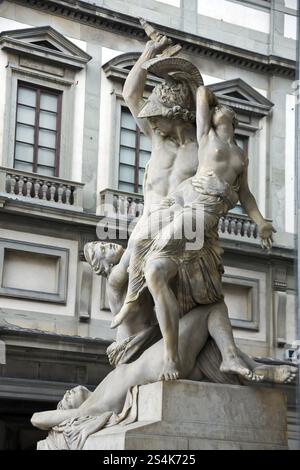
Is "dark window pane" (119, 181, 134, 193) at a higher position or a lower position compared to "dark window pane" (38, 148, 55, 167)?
lower

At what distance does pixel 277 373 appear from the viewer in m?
6.63

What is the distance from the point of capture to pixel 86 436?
6.68 meters

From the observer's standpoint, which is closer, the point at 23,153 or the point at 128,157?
the point at 23,153

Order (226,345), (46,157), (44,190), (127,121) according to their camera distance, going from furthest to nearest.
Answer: (127,121) < (46,157) < (44,190) < (226,345)

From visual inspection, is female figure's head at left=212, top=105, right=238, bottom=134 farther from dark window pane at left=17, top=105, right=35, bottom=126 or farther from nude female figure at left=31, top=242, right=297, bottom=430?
dark window pane at left=17, top=105, right=35, bottom=126

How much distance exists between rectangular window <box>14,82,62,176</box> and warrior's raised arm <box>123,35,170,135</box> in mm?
12159

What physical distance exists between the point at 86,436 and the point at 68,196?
13.5 meters

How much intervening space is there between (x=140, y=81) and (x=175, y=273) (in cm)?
167

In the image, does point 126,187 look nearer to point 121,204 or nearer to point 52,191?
point 121,204

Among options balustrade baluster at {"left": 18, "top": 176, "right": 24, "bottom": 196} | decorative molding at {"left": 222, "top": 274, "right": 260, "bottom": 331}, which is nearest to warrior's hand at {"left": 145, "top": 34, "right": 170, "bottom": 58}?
balustrade baluster at {"left": 18, "top": 176, "right": 24, "bottom": 196}

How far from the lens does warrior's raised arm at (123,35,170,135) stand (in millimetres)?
7703

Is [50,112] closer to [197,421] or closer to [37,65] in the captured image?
[37,65]

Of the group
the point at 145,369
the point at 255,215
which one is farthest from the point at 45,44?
the point at 145,369
